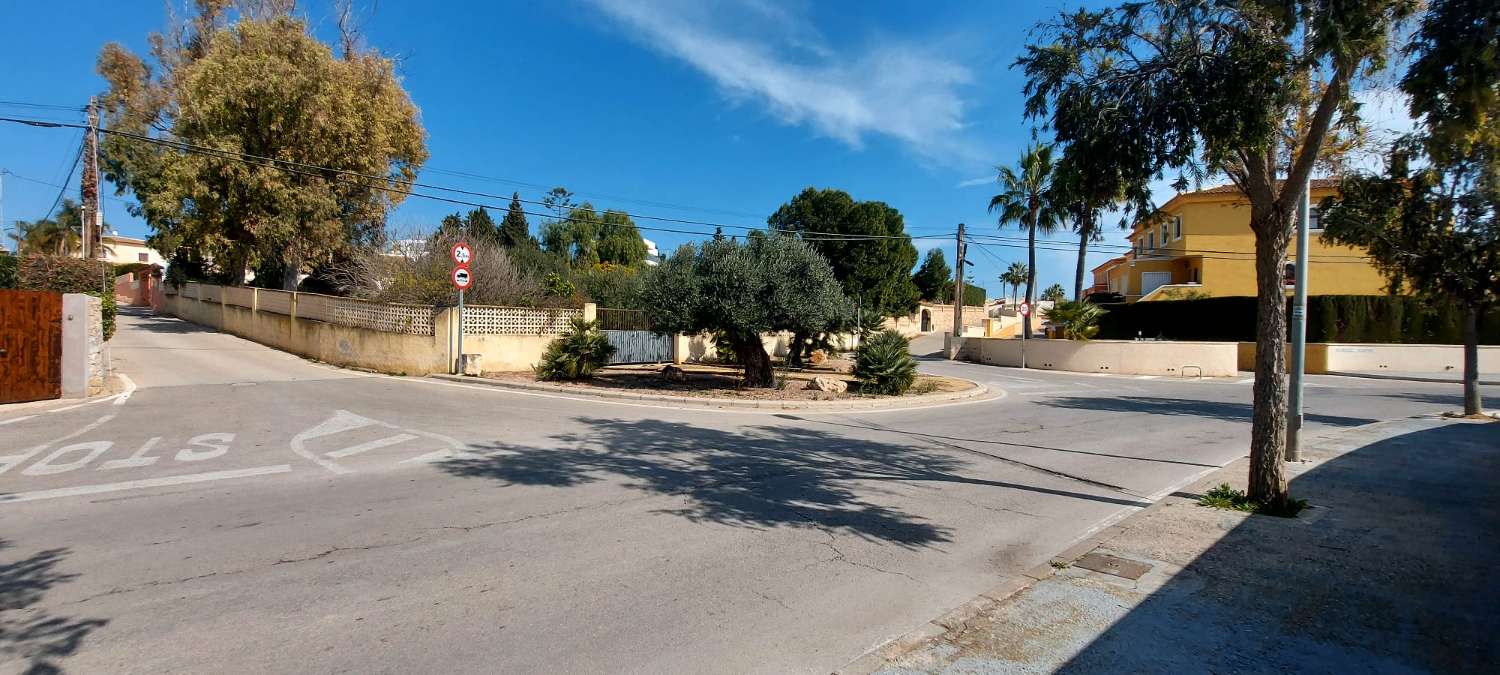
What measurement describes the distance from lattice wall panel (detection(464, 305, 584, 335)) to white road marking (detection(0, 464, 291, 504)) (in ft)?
33.0

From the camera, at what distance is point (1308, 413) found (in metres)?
14.2

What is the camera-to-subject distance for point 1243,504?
641 cm

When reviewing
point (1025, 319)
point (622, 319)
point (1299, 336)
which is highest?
point (1025, 319)

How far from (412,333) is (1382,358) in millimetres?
33952

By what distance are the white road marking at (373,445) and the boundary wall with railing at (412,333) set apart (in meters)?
8.18

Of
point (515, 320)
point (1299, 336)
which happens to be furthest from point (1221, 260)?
point (515, 320)

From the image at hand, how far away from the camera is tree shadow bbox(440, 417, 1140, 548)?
19.8 feet

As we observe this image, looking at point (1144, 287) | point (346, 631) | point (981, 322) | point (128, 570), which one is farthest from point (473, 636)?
point (981, 322)

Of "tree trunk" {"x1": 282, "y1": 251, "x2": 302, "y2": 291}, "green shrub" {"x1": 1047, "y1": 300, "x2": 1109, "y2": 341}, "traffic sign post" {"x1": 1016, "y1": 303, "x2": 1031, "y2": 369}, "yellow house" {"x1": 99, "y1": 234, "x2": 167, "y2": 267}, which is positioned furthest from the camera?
"yellow house" {"x1": 99, "y1": 234, "x2": 167, "y2": 267}

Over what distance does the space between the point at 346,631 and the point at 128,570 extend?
6.66ft

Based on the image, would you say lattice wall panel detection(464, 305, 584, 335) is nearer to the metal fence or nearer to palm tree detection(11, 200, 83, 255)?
the metal fence

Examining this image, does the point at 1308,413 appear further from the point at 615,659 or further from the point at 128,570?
the point at 128,570

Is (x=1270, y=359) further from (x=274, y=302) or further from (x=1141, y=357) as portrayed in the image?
(x=274, y=302)

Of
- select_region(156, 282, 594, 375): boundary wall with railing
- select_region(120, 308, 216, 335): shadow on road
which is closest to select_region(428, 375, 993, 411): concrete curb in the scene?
select_region(156, 282, 594, 375): boundary wall with railing
